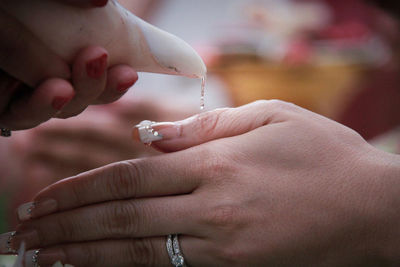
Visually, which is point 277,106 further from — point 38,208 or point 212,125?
point 38,208

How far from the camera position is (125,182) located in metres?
0.70

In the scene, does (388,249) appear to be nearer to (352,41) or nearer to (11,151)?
(11,151)

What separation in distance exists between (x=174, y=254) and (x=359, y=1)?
227 cm

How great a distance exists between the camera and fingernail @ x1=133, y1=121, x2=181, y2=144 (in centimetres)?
71

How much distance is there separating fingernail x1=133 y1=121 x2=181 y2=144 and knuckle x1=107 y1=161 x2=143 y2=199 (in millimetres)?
56

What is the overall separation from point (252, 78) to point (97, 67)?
1.65 metres

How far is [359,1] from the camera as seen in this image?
7.98 feet

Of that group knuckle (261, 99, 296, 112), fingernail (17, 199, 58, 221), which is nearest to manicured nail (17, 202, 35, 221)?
fingernail (17, 199, 58, 221)

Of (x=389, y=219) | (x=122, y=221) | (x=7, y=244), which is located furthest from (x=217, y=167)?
(x=7, y=244)

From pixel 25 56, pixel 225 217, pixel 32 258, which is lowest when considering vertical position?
pixel 32 258

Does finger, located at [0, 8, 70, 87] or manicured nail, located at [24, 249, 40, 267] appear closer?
finger, located at [0, 8, 70, 87]

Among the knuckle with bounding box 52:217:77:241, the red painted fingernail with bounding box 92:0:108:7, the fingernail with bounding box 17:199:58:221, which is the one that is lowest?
the knuckle with bounding box 52:217:77:241

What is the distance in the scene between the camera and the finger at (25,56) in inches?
20.6

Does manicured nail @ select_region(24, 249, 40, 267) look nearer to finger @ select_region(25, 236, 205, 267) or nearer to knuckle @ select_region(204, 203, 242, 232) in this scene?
finger @ select_region(25, 236, 205, 267)
